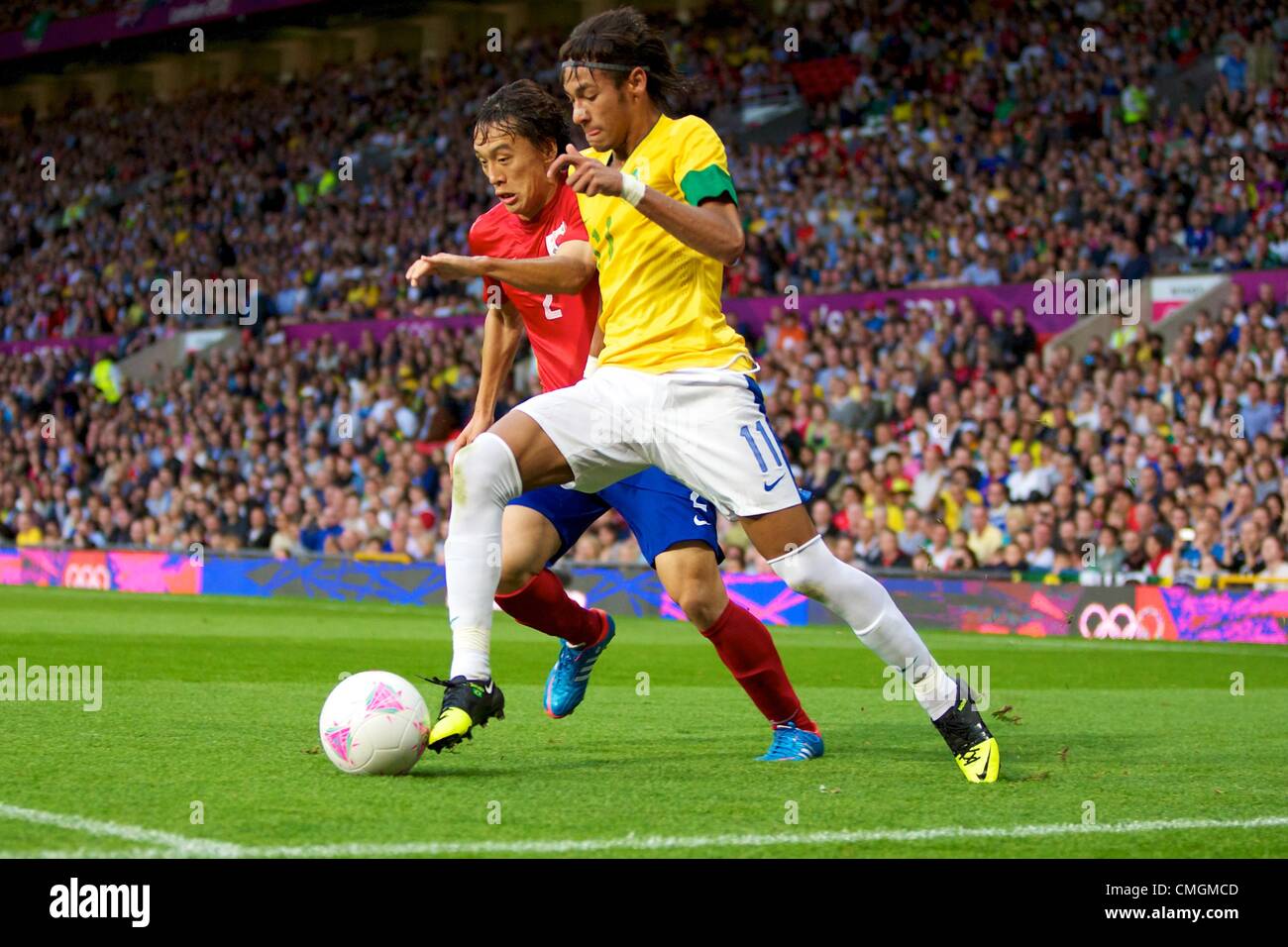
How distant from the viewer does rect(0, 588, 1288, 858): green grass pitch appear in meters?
4.28

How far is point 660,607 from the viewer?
17609 millimetres

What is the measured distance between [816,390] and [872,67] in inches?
303

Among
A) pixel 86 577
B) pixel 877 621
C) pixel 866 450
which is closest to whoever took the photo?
pixel 877 621

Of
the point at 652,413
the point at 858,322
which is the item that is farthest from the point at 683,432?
the point at 858,322

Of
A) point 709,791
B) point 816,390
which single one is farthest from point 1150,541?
point 709,791

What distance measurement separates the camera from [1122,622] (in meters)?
14.6

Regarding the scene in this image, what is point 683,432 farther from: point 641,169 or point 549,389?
point 549,389

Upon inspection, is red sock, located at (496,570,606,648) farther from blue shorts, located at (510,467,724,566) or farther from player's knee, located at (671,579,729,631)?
player's knee, located at (671,579,729,631)

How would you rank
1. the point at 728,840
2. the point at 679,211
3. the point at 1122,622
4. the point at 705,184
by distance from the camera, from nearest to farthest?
the point at 728,840 < the point at 679,211 < the point at 705,184 < the point at 1122,622

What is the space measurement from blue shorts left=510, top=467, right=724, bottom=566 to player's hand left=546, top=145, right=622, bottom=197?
1443mm

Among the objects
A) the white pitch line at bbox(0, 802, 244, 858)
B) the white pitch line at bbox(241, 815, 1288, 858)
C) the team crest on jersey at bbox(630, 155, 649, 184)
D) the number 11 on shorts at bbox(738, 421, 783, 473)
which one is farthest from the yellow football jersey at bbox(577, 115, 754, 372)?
the white pitch line at bbox(0, 802, 244, 858)

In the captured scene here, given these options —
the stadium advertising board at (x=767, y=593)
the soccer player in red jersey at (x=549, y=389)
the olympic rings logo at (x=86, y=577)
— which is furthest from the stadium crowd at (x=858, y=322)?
the soccer player in red jersey at (x=549, y=389)

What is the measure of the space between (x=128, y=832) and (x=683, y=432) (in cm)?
216
